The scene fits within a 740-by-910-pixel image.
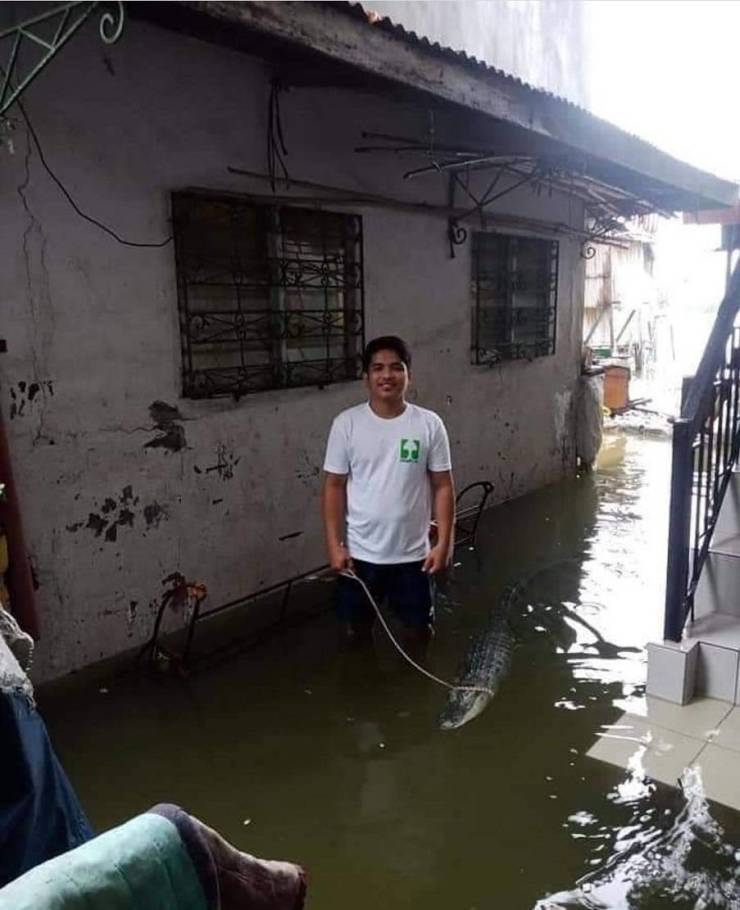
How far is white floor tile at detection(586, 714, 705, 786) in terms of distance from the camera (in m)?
2.85

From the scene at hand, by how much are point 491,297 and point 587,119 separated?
100 inches

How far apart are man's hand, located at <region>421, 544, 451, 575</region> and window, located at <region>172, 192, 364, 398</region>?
61.1 inches

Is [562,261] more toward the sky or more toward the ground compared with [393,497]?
more toward the sky

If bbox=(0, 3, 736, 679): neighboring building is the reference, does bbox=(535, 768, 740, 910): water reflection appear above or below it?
below

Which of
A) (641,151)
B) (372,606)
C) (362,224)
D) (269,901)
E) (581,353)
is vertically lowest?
(372,606)

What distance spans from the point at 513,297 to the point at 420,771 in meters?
4.98

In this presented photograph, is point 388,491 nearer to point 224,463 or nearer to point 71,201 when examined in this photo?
point 224,463

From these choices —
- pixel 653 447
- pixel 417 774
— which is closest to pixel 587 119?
pixel 417 774

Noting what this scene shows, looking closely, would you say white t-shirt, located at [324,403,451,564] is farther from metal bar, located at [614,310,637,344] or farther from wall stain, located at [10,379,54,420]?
metal bar, located at [614,310,637,344]

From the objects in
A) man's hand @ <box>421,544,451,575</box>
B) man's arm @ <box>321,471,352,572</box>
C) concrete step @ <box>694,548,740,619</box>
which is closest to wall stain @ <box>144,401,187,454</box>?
man's arm @ <box>321,471,352,572</box>

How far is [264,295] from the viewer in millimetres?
4410

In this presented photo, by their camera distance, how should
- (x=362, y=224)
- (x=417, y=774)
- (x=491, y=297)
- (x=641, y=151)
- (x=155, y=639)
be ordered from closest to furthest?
(x=417, y=774)
(x=155, y=639)
(x=641, y=151)
(x=362, y=224)
(x=491, y=297)

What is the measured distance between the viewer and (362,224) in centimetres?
498

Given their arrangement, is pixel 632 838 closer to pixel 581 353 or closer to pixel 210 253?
pixel 210 253
